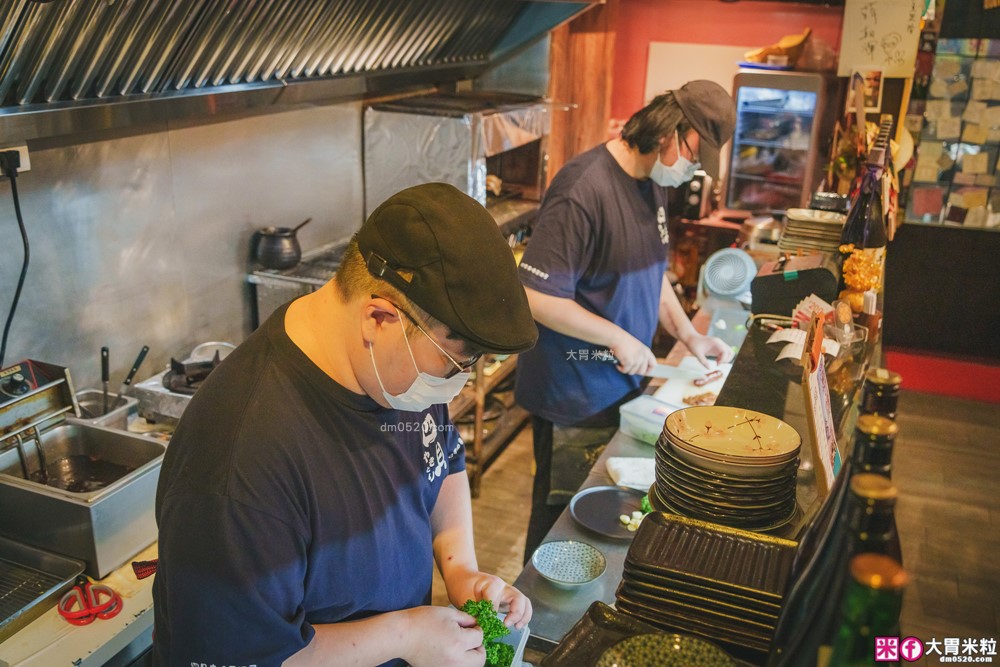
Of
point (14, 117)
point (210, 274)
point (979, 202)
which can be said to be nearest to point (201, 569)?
point (14, 117)

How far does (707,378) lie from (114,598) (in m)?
2.01

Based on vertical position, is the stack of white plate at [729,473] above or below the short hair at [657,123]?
below

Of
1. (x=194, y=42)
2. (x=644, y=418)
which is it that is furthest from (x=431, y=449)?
(x=194, y=42)

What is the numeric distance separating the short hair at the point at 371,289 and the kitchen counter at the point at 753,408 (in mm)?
789

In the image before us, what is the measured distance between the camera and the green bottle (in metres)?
0.68

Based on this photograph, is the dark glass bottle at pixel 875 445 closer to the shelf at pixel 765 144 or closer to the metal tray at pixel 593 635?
the metal tray at pixel 593 635

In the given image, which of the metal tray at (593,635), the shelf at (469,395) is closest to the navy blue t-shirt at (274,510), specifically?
the metal tray at (593,635)

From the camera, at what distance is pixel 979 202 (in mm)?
6402

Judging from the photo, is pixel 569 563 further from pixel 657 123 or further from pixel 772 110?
pixel 772 110

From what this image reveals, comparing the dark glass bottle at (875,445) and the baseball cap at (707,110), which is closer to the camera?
the dark glass bottle at (875,445)

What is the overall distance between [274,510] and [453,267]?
45cm

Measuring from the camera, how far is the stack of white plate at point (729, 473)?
1606 millimetres

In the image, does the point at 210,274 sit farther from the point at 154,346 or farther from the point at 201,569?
the point at 201,569

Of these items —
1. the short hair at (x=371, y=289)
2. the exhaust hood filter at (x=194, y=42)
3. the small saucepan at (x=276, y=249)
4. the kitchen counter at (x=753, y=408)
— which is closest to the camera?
the short hair at (x=371, y=289)
